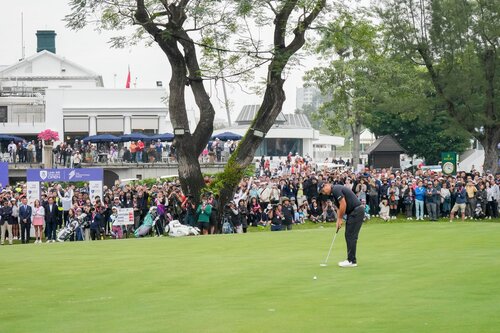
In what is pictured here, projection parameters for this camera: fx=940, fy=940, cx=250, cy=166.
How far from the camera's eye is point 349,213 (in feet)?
63.7

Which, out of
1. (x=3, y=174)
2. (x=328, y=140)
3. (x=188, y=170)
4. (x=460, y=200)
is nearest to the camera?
(x=460, y=200)

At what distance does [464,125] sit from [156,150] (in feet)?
76.4

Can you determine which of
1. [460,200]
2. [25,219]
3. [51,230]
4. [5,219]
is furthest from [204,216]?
[460,200]

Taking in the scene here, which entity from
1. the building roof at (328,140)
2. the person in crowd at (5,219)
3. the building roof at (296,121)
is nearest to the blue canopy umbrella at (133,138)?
the person in crowd at (5,219)

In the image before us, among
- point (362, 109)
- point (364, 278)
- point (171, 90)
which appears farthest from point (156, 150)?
point (364, 278)

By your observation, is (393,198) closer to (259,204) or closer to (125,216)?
(259,204)

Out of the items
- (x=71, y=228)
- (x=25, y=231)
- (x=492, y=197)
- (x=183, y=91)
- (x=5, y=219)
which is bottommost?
(x=25, y=231)

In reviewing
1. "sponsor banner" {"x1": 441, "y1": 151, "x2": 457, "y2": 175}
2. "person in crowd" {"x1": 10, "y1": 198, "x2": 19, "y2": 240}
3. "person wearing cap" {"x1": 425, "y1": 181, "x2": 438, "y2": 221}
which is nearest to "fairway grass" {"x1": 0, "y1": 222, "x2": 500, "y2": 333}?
"person in crowd" {"x1": 10, "y1": 198, "x2": 19, "y2": 240}

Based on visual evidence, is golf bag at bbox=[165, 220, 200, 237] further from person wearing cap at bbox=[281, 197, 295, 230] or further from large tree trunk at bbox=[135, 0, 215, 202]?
large tree trunk at bbox=[135, 0, 215, 202]

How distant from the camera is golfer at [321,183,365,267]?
19.2m

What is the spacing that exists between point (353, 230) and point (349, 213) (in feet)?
1.23

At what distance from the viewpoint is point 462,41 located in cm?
5884

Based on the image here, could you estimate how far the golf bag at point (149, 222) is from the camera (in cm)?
3797

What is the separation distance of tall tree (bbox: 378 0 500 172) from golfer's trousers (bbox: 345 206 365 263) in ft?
133
